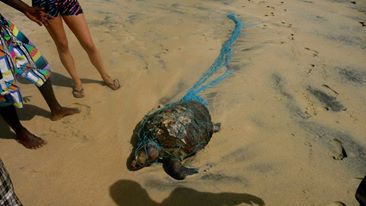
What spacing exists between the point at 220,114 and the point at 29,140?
1.59 meters

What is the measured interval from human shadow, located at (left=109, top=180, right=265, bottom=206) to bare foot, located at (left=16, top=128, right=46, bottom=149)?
0.78 m

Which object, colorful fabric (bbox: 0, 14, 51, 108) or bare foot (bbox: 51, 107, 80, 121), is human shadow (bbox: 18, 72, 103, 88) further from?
colorful fabric (bbox: 0, 14, 51, 108)

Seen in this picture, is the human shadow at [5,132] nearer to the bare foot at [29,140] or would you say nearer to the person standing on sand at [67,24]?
the bare foot at [29,140]

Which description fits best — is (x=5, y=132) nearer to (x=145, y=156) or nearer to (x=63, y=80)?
(x=63, y=80)

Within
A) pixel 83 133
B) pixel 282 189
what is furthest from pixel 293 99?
pixel 83 133

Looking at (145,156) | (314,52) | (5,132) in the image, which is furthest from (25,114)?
(314,52)

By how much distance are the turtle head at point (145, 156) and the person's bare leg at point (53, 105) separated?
2.93ft

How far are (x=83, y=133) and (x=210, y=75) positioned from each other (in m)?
1.49

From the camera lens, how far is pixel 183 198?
2236 mm

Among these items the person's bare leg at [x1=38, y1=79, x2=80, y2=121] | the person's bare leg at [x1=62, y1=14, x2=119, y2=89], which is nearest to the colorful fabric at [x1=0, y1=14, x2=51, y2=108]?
the person's bare leg at [x1=38, y1=79, x2=80, y2=121]

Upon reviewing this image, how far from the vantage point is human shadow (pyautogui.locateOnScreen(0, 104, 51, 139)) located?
9.49 ft

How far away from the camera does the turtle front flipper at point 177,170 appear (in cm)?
240

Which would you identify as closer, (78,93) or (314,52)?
(78,93)

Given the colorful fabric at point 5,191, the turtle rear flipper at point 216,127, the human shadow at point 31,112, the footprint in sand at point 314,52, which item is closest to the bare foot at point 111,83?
the human shadow at point 31,112
